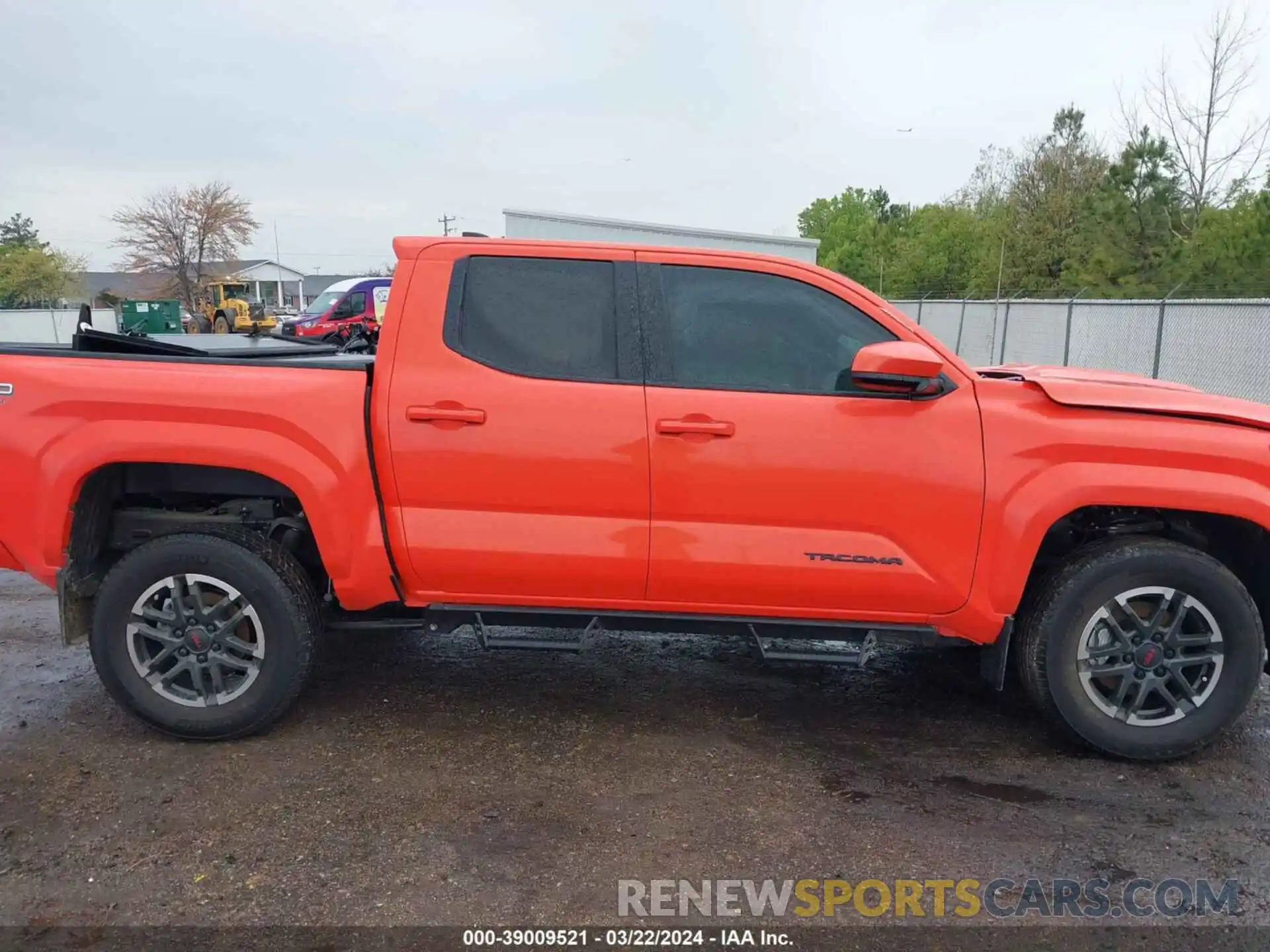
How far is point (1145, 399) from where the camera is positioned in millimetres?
3709

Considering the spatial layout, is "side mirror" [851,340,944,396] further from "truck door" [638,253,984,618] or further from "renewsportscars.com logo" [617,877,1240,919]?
"renewsportscars.com logo" [617,877,1240,919]

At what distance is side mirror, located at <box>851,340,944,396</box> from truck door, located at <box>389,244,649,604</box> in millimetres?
848

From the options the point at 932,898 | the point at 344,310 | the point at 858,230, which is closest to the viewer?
the point at 932,898

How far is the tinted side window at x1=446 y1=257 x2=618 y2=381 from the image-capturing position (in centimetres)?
377

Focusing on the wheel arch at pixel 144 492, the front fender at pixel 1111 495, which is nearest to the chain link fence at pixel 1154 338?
the front fender at pixel 1111 495

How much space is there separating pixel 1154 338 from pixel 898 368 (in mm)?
13089

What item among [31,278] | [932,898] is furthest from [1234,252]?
[31,278]

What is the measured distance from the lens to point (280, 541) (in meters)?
4.20

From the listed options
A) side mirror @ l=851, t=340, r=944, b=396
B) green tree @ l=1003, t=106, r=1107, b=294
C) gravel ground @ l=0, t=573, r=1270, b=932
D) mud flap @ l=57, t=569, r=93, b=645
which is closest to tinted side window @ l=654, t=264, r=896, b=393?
side mirror @ l=851, t=340, r=944, b=396

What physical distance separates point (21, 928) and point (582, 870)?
163 centimetres

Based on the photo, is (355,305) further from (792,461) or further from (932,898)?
(932,898)

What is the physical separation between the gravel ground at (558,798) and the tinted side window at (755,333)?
1.52 m

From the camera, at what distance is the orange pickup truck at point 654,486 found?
3.63 meters

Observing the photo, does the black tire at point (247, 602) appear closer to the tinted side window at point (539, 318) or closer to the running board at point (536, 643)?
the running board at point (536, 643)
